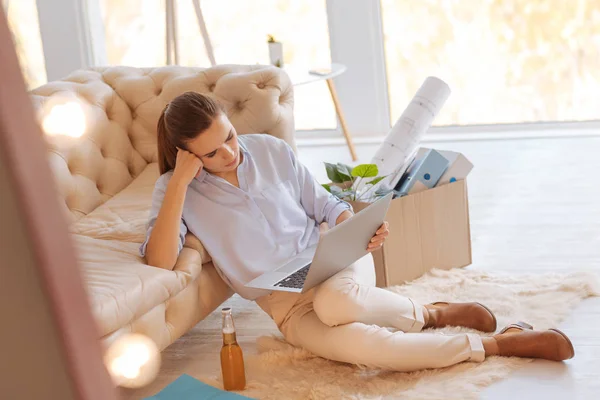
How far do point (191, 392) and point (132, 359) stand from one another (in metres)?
0.17

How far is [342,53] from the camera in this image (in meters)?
4.68

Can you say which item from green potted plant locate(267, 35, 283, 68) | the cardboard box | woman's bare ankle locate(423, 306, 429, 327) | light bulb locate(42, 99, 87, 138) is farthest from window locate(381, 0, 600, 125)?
woman's bare ankle locate(423, 306, 429, 327)

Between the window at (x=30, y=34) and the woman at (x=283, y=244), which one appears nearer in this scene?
the woman at (x=283, y=244)

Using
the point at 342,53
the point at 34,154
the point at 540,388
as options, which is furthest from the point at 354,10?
the point at 34,154

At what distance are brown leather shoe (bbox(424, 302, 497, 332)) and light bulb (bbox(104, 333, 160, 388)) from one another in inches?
29.6

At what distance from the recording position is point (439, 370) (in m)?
1.98

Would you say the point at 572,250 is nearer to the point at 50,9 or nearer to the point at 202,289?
the point at 202,289

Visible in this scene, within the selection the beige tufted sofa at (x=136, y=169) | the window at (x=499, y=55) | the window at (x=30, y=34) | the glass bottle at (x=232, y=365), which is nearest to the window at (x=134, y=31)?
the window at (x=30, y=34)

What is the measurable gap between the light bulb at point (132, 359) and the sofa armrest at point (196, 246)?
27 centimetres

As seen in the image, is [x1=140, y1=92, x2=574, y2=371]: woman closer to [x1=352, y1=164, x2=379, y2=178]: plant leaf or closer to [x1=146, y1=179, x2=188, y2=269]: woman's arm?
[x1=146, y1=179, x2=188, y2=269]: woman's arm

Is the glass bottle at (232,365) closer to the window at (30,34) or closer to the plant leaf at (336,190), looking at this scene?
the plant leaf at (336,190)

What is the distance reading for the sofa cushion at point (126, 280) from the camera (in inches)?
71.9

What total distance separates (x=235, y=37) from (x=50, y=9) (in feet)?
3.78

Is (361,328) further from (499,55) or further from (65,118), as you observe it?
(499,55)
